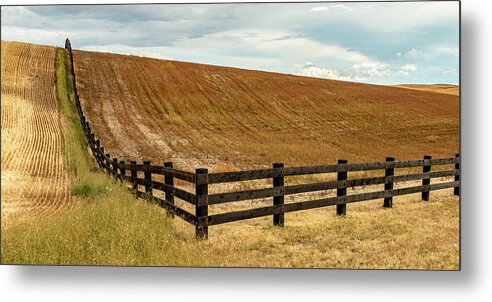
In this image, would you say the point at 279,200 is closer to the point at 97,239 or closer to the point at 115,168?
the point at 97,239

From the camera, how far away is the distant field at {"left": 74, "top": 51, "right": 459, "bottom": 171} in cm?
1050

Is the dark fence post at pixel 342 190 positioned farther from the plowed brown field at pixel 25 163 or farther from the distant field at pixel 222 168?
the plowed brown field at pixel 25 163

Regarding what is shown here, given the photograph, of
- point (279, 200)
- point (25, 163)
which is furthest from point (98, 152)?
point (279, 200)

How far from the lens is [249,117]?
15.8 m

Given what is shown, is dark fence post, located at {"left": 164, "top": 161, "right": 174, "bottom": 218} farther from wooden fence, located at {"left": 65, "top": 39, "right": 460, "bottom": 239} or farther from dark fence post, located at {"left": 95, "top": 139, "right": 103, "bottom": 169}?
dark fence post, located at {"left": 95, "top": 139, "right": 103, "bottom": 169}

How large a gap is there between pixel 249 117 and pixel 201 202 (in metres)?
9.74

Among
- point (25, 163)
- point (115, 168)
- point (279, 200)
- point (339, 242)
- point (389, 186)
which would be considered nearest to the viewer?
point (339, 242)

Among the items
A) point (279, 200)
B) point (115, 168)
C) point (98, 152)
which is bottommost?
point (279, 200)

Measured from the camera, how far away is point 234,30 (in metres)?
7.39

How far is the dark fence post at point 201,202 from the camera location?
629 cm

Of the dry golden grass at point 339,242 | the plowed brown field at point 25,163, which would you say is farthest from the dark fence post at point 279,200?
the plowed brown field at point 25,163

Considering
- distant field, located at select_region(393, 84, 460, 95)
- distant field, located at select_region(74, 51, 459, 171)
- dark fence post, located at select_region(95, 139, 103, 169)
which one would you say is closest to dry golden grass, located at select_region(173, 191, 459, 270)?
distant field, located at select_region(74, 51, 459, 171)

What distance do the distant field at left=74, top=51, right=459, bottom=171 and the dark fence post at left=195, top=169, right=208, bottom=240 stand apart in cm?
381

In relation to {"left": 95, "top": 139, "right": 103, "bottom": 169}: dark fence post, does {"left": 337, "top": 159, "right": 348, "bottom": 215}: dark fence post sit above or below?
below
